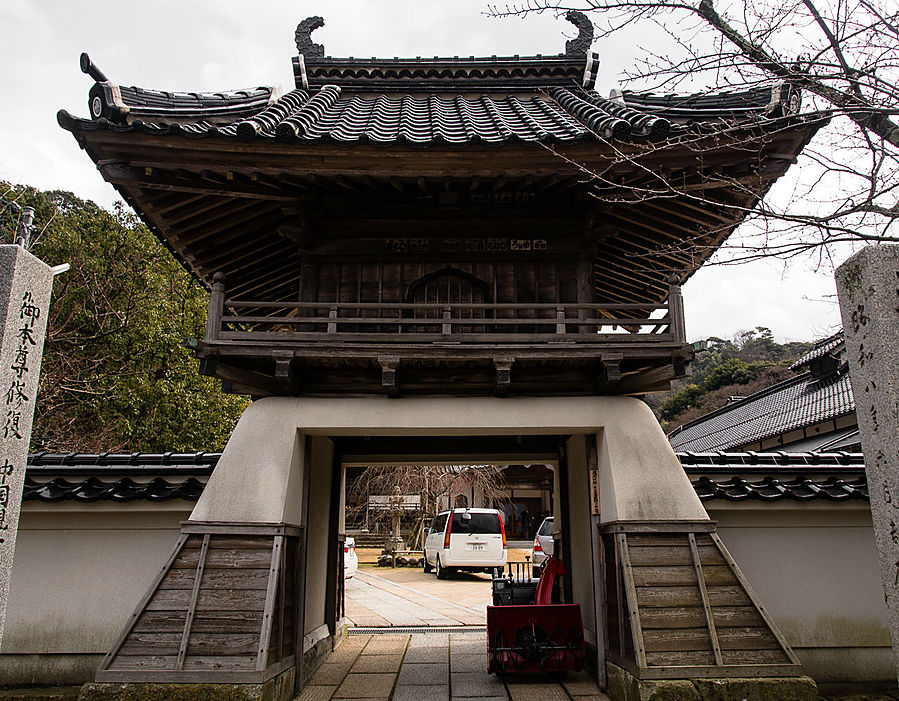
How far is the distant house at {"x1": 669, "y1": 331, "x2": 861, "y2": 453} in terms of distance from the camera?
1712cm

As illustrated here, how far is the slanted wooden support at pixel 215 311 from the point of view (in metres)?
6.63

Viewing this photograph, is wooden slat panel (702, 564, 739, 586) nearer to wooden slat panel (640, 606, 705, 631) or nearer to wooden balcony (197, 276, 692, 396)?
wooden slat panel (640, 606, 705, 631)

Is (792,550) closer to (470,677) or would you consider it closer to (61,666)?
(470,677)

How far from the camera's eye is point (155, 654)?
577cm

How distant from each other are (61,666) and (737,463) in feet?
29.5

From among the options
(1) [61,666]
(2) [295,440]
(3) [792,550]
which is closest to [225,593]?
(2) [295,440]

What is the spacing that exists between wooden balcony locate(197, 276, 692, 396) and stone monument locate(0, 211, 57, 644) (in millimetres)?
2513

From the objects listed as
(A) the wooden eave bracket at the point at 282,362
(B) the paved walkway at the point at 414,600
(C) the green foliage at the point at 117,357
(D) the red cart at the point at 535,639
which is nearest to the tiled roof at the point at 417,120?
(A) the wooden eave bracket at the point at 282,362

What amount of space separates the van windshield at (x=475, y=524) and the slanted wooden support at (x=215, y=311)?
1530 cm

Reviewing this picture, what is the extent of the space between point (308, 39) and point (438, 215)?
18.1 feet

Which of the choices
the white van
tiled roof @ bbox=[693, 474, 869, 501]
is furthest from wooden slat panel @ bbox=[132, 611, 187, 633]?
the white van

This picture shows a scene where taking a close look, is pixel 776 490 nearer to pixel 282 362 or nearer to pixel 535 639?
pixel 535 639

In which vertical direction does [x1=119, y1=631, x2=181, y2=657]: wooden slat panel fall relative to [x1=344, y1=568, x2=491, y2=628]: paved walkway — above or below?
above

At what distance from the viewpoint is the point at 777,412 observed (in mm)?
22203
